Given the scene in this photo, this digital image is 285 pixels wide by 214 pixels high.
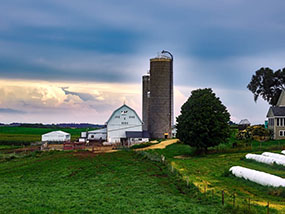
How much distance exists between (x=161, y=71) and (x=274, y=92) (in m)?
23.0

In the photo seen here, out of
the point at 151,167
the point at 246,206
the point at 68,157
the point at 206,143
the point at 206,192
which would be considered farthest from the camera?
the point at 206,143

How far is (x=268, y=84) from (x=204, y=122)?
114 ft

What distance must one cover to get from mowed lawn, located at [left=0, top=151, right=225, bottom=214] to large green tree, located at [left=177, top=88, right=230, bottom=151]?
8.61 metres

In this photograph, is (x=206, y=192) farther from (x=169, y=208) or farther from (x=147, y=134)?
(x=147, y=134)

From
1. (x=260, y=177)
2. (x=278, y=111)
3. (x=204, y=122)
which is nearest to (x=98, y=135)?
(x=204, y=122)

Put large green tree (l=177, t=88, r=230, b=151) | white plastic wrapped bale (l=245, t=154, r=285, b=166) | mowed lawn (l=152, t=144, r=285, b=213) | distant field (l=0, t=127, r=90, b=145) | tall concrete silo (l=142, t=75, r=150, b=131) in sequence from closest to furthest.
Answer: mowed lawn (l=152, t=144, r=285, b=213) < white plastic wrapped bale (l=245, t=154, r=285, b=166) < large green tree (l=177, t=88, r=230, b=151) < distant field (l=0, t=127, r=90, b=145) < tall concrete silo (l=142, t=75, r=150, b=131)

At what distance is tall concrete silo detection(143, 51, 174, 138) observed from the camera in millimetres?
72438

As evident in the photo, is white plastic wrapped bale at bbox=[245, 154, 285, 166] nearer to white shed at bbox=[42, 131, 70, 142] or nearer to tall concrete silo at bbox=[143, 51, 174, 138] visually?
tall concrete silo at bbox=[143, 51, 174, 138]

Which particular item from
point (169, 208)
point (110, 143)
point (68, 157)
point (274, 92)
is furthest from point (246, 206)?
point (274, 92)

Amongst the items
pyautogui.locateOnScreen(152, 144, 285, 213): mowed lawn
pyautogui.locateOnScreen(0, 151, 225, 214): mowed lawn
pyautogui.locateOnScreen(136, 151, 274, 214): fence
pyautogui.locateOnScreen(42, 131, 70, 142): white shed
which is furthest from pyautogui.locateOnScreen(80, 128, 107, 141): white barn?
pyautogui.locateOnScreen(136, 151, 274, 214): fence

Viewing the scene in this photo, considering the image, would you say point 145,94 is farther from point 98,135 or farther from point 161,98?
point 98,135

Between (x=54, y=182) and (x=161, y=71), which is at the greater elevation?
(x=161, y=71)

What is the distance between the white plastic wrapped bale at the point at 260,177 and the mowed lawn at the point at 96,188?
5184 mm

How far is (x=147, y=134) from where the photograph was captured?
233 feet
